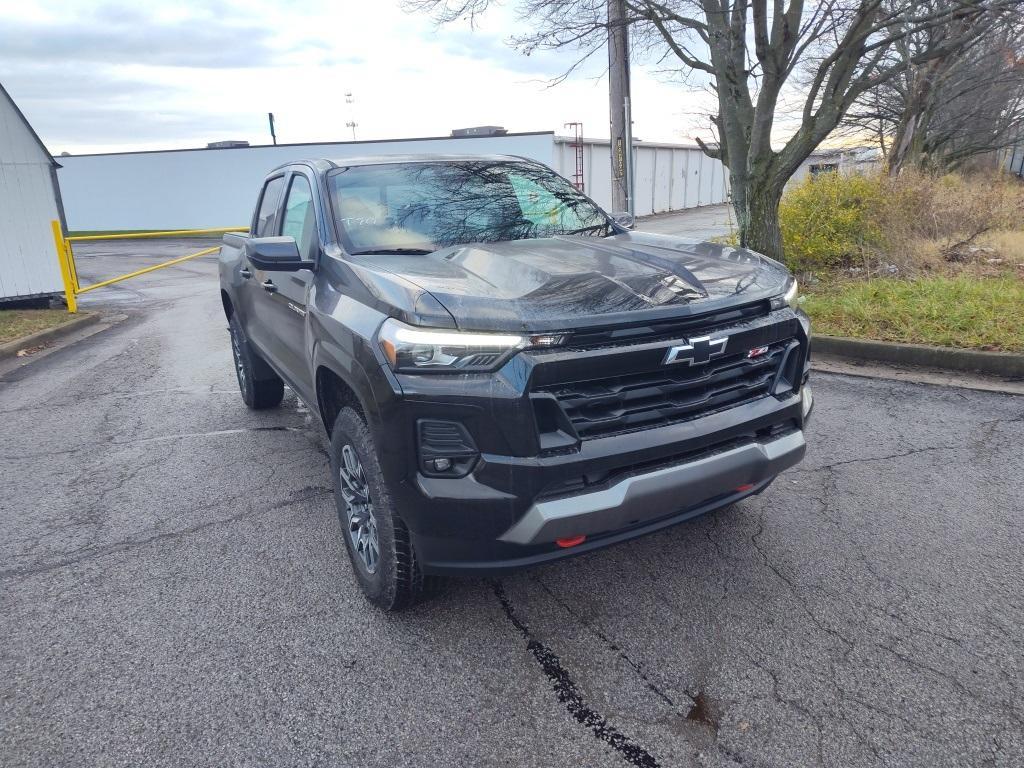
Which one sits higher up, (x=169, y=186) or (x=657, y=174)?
(x=169, y=186)

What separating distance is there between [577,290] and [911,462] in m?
2.89

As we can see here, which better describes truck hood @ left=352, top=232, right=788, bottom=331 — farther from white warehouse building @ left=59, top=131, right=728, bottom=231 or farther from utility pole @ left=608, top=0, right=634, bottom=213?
white warehouse building @ left=59, top=131, right=728, bottom=231

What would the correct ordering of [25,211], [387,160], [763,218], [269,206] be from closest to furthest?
1. [387,160]
2. [269,206]
3. [763,218]
4. [25,211]

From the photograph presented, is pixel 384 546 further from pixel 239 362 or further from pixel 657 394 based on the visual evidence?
→ pixel 239 362

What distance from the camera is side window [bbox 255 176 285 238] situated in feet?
15.2

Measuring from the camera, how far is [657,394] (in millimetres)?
2543

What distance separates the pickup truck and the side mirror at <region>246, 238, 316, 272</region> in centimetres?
1

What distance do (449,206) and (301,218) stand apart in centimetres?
89

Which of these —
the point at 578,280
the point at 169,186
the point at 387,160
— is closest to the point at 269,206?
the point at 387,160

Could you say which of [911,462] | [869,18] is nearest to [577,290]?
[911,462]

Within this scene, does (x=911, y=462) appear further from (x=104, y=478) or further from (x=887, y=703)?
(x=104, y=478)

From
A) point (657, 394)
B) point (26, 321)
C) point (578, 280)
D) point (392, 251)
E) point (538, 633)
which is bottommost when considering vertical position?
point (538, 633)

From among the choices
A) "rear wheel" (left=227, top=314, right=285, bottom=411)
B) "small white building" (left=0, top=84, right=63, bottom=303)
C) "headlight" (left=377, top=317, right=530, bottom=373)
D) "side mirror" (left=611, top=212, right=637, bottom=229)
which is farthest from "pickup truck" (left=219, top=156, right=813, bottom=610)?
"small white building" (left=0, top=84, right=63, bottom=303)

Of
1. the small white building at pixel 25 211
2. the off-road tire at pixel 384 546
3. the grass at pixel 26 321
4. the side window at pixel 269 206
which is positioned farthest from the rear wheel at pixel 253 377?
the small white building at pixel 25 211
